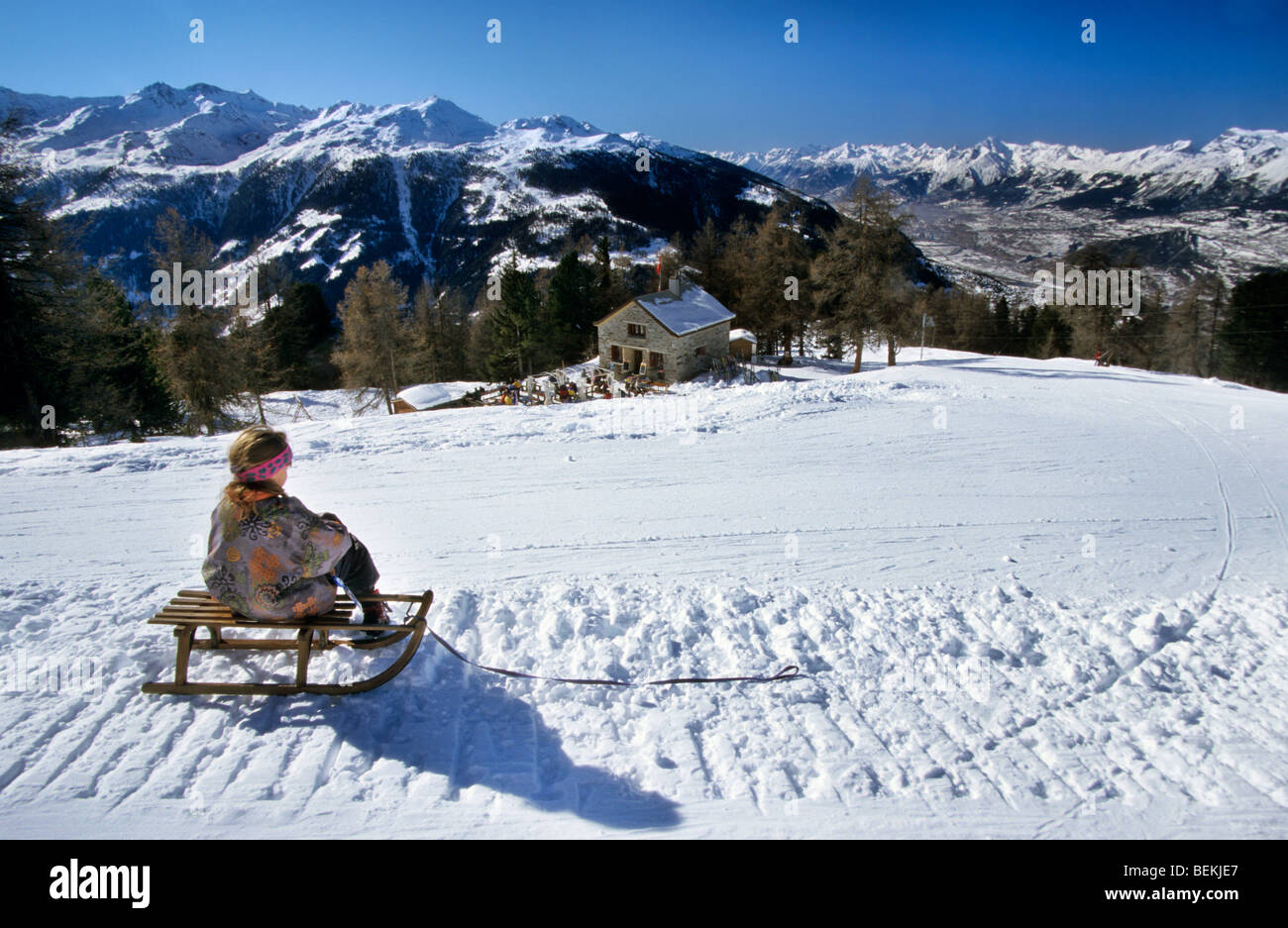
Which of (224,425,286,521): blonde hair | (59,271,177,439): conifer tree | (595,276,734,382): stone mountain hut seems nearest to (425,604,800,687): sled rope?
(224,425,286,521): blonde hair

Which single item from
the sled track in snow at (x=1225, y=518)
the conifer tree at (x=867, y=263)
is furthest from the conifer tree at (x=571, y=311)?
the sled track in snow at (x=1225, y=518)

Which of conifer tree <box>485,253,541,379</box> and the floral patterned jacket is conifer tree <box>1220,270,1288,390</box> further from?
the floral patterned jacket

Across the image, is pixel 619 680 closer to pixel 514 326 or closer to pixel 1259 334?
pixel 514 326

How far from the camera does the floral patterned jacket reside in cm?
408

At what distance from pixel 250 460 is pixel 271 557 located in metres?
0.72

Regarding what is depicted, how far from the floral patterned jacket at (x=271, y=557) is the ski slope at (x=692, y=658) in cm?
78

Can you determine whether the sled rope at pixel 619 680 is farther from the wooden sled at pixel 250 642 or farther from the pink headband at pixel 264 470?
the pink headband at pixel 264 470

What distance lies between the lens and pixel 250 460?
394 cm

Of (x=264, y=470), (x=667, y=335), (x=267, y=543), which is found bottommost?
(x=267, y=543)

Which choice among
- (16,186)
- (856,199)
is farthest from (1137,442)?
(16,186)

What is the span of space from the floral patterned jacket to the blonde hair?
0.16 ft

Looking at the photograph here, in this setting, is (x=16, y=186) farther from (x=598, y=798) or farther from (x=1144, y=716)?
(x=1144, y=716)

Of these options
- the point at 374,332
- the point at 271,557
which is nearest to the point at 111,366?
the point at 374,332

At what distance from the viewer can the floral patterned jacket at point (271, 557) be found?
13.4 feet
